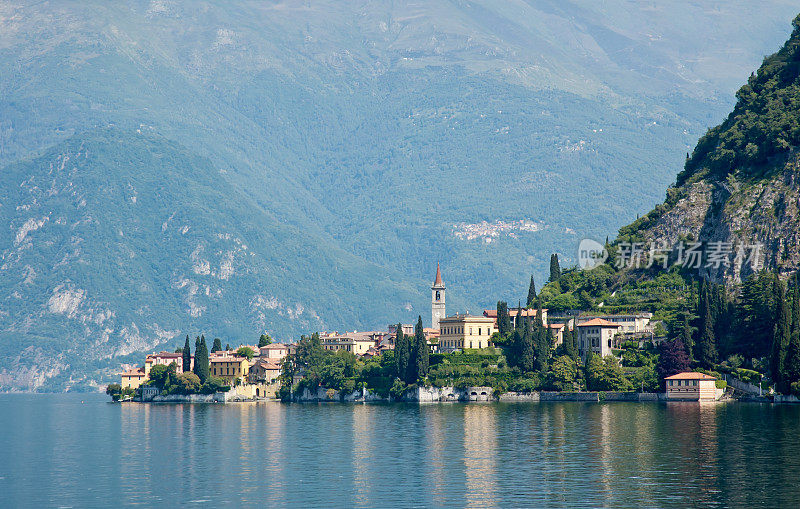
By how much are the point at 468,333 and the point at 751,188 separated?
41.3m

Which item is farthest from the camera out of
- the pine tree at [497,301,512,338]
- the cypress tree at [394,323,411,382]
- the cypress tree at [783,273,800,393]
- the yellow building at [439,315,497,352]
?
the yellow building at [439,315,497,352]

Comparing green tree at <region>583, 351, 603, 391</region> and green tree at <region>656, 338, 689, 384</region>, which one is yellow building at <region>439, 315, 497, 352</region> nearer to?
green tree at <region>583, 351, 603, 391</region>

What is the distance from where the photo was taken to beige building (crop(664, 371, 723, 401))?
151625mm

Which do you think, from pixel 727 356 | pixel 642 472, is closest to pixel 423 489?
pixel 642 472

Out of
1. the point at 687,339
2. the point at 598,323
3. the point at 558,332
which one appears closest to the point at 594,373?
the point at 598,323

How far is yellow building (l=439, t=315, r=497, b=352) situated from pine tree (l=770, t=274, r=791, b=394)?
49.7 m

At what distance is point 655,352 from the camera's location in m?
165

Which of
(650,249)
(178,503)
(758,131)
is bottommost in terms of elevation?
(178,503)

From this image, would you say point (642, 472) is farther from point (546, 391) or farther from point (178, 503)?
point (546, 391)

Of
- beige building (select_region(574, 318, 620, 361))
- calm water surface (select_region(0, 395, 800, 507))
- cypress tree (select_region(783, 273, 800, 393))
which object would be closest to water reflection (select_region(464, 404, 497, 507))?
calm water surface (select_region(0, 395, 800, 507))

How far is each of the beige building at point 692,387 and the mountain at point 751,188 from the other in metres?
20.1

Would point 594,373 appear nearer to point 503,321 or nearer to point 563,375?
point 563,375

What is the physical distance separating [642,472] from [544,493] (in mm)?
10155

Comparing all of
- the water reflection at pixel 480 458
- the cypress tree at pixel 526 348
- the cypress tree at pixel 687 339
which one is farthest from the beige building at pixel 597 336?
the water reflection at pixel 480 458
